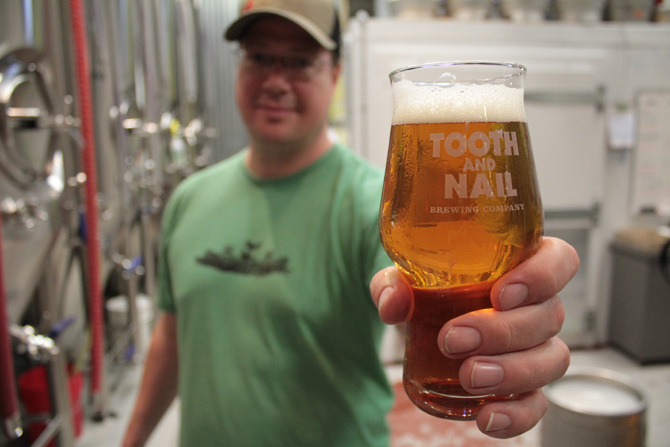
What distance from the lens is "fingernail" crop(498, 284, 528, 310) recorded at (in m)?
0.47

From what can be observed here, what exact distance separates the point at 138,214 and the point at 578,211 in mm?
2629

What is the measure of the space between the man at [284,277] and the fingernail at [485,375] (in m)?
0.42

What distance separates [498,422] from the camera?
0.48 meters

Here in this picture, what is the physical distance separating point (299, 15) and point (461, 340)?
0.85 metres

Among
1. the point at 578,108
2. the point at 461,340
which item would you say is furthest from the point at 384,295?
the point at 578,108

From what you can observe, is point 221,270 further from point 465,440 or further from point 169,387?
point 465,440

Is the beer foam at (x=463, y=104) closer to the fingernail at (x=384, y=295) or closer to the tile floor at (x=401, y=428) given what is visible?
the fingernail at (x=384, y=295)

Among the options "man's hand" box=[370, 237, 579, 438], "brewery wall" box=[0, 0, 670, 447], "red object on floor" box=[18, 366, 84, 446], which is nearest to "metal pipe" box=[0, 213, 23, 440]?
"brewery wall" box=[0, 0, 670, 447]

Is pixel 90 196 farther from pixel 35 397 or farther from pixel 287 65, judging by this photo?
pixel 287 65

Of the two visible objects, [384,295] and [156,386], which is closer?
[384,295]

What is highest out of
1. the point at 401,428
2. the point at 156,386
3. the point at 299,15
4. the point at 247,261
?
the point at 299,15

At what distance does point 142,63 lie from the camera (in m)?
2.59

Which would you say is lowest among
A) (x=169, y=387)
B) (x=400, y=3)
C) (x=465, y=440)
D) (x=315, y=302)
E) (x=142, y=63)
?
(x=465, y=440)

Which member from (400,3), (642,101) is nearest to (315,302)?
(400,3)
